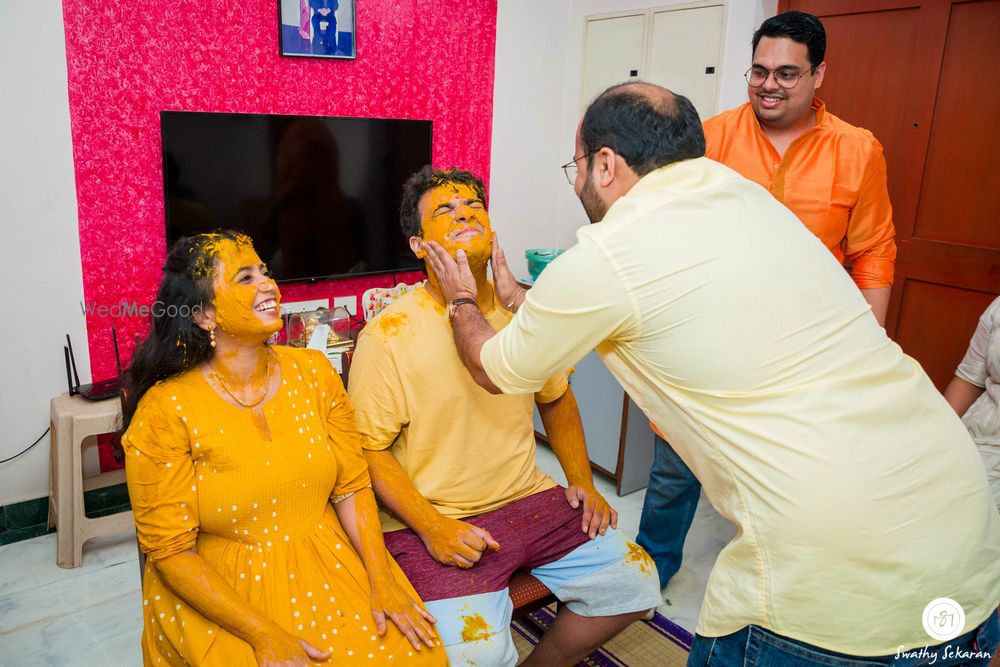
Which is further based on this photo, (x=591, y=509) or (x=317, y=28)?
(x=317, y=28)

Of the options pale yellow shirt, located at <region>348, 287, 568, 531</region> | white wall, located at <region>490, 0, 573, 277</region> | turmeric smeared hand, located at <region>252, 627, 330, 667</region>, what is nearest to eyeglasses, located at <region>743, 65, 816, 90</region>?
pale yellow shirt, located at <region>348, 287, 568, 531</region>

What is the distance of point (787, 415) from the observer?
1.05m

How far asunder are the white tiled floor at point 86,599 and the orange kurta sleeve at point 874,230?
1.15 m

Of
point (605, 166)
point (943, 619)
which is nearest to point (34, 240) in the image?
point (605, 166)

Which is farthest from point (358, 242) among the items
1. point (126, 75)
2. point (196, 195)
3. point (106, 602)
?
point (106, 602)

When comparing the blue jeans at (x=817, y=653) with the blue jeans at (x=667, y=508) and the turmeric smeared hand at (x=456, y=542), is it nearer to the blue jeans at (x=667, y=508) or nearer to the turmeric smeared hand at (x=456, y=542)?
the turmeric smeared hand at (x=456, y=542)

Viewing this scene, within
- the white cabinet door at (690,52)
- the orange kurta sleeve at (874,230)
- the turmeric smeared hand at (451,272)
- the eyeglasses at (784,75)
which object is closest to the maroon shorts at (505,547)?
the turmeric smeared hand at (451,272)

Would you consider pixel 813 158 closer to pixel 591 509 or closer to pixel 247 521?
pixel 591 509

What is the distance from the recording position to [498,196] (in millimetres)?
3697

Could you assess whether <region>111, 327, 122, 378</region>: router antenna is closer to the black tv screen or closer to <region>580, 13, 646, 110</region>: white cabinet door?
the black tv screen

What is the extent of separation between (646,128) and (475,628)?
98 centimetres

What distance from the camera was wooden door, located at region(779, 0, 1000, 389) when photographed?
2.55 meters

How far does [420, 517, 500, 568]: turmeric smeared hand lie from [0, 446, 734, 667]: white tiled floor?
108 cm

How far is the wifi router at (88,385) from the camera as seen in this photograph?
2.60 meters
